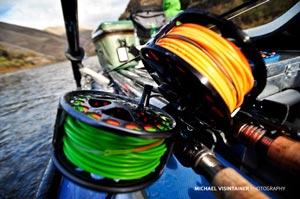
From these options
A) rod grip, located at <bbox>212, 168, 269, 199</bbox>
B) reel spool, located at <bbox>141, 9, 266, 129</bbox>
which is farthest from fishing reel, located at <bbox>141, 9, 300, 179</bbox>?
rod grip, located at <bbox>212, 168, 269, 199</bbox>

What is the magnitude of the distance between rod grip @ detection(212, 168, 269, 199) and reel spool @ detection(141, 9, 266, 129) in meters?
0.30

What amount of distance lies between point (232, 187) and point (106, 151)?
0.59 m

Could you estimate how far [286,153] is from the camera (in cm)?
112

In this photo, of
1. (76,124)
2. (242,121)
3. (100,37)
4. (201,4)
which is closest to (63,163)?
(76,124)

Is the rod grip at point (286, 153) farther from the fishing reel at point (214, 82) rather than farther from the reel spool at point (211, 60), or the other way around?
the reel spool at point (211, 60)

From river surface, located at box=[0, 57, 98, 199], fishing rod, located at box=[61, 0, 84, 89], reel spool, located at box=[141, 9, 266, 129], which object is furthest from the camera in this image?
river surface, located at box=[0, 57, 98, 199]

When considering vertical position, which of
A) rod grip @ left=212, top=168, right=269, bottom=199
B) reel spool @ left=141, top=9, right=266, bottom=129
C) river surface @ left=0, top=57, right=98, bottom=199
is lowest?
river surface @ left=0, top=57, right=98, bottom=199

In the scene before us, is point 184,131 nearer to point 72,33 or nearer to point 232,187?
point 232,187

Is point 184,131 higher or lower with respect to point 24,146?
higher

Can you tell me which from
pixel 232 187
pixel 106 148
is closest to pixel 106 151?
pixel 106 148

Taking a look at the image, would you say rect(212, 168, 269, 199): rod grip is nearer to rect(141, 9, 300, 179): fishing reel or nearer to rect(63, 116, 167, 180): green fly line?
rect(141, 9, 300, 179): fishing reel

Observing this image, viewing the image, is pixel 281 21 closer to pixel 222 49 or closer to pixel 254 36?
pixel 254 36

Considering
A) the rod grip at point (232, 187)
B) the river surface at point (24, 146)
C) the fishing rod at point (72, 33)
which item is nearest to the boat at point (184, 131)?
the rod grip at point (232, 187)

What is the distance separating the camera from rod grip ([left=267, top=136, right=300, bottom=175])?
1088mm
